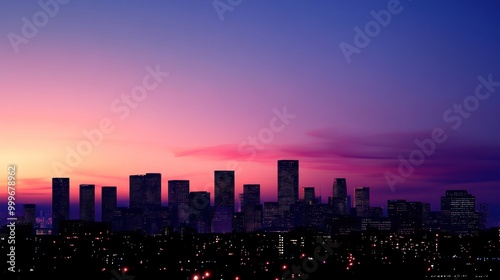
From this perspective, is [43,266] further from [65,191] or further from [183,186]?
[183,186]

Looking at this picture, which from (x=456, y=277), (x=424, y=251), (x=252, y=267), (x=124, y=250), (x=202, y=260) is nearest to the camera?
(x=456, y=277)

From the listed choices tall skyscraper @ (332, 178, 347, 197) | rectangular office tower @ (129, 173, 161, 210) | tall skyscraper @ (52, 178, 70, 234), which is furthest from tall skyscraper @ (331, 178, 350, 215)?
tall skyscraper @ (52, 178, 70, 234)

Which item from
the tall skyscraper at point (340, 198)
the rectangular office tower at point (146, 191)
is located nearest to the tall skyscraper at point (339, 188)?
the tall skyscraper at point (340, 198)

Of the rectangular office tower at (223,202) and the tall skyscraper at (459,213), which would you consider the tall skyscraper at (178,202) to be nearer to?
the rectangular office tower at (223,202)

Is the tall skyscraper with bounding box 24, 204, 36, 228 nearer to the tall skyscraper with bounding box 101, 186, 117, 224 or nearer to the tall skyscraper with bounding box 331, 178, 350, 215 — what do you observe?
the tall skyscraper with bounding box 101, 186, 117, 224

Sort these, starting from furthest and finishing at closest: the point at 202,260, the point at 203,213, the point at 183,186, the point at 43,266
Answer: the point at 183,186 → the point at 203,213 → the point at 202,260 → the point at 43,266

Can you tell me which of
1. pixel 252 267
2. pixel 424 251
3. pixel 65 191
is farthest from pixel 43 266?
pixel 65 191
